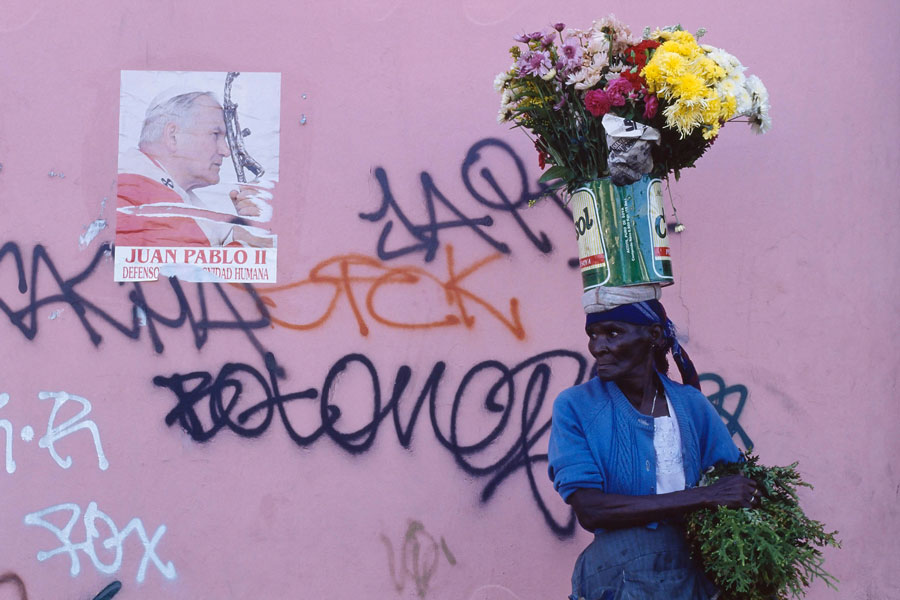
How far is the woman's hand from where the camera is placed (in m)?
2.49

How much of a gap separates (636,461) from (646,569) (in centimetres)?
31

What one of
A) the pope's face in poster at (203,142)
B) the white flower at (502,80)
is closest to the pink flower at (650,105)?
the white flower at (502,80)

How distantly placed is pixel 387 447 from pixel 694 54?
6.62 ft

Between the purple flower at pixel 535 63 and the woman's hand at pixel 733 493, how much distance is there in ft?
4.78

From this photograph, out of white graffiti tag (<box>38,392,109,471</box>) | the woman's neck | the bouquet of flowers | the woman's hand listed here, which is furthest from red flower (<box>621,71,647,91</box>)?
white graffiti tag (<box>38,392,109,471</box>)

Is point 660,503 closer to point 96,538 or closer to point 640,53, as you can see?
point 640,53

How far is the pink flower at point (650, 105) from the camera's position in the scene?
2.79 metres

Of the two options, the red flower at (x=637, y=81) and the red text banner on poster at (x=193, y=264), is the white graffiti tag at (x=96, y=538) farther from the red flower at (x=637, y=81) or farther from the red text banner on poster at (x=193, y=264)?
the red flower at (x=637, y=81)

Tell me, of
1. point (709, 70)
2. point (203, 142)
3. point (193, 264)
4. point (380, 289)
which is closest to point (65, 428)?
point (193, 264)

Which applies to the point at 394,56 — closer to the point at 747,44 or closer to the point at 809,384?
the point at 747,44

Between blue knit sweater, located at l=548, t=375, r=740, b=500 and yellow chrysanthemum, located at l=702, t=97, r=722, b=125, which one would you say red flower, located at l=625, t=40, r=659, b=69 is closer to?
yellow chrysanthemum, located at l=702, t=97, r=722, b=125

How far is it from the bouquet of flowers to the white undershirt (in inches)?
31.4

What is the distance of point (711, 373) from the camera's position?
382 cm

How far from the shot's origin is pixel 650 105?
2.79 m
